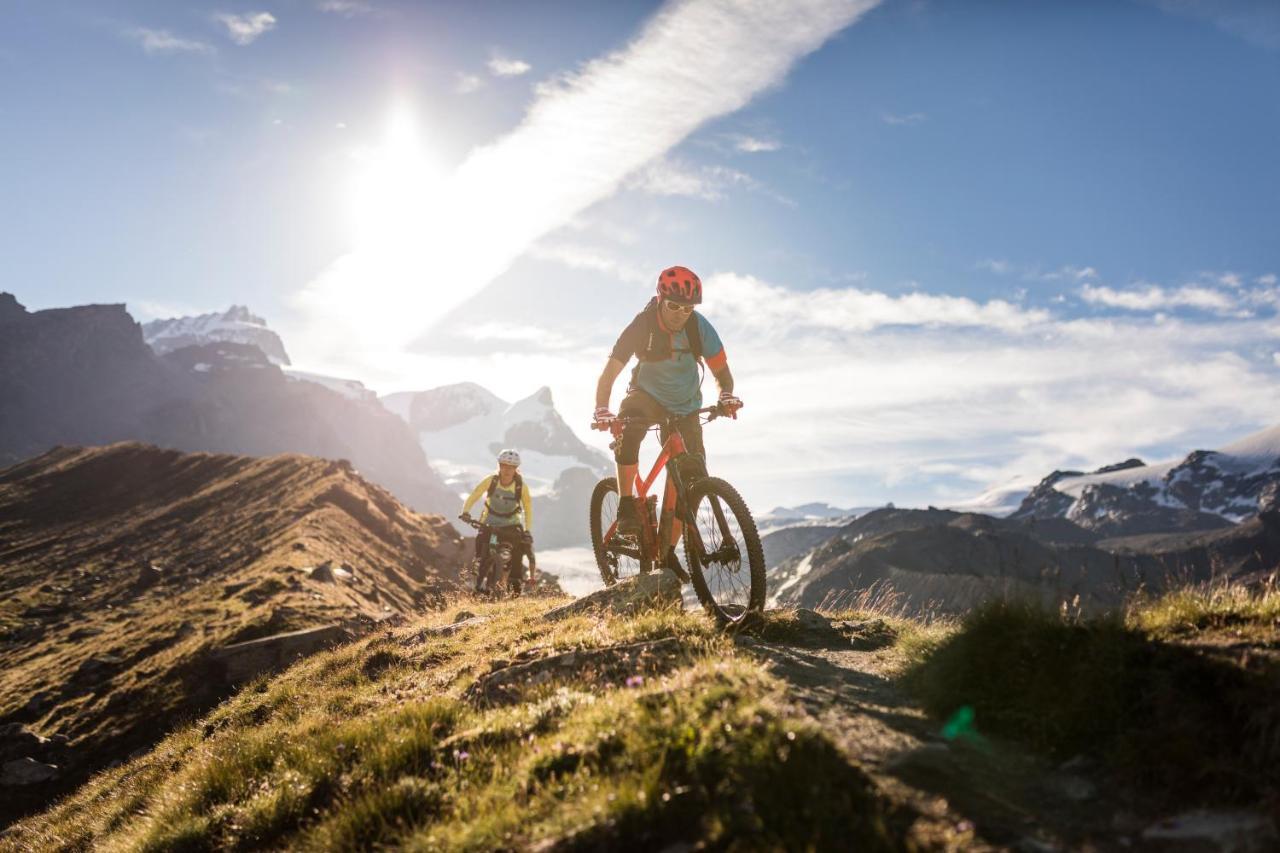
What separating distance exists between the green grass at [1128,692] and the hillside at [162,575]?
12.7 m

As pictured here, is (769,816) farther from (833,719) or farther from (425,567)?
(425,567)

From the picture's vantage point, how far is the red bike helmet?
330 inches

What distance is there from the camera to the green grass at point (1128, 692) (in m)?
3.60

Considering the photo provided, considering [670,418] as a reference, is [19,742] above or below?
below

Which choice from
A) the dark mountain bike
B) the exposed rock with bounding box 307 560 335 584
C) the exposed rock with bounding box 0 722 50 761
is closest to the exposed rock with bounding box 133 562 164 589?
the exposed rock with bounding box 307 560 335 584

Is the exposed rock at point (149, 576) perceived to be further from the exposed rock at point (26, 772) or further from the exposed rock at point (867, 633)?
the exposed rock at point (867, 633)

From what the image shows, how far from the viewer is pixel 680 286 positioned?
331 inches

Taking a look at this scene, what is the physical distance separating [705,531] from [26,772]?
51.5 feet

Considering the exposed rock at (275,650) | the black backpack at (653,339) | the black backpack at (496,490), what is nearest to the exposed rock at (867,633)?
the black backpack at (653,339)

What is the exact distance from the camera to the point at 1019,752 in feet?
13.8

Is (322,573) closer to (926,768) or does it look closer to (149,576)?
(149,576)

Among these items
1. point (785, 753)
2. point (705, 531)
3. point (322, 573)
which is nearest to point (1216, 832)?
point (785, 753)

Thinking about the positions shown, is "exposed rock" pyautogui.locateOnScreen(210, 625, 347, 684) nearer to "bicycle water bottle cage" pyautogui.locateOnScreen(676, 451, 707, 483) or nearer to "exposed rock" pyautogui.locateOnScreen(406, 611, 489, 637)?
"exposed rock" pyautogui.locateOnScreen(406, 611, 489, 637)

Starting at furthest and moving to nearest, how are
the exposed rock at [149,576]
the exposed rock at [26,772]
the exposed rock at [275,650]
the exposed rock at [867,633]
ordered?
the exposed rock at [149,576] < the exposed rock at [26,772] < the exposed rock at [275,650] < the exposed rock at [867,633]
